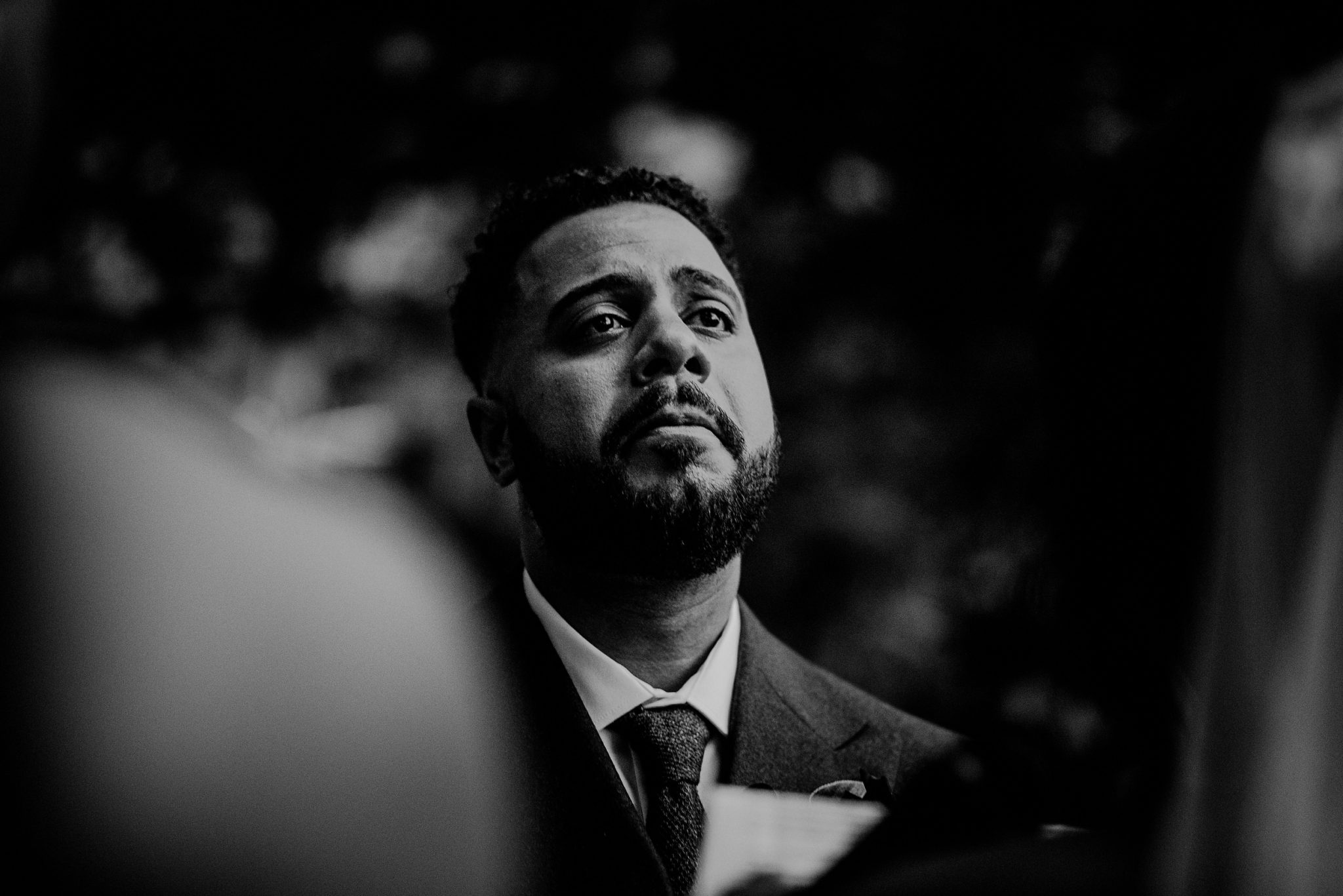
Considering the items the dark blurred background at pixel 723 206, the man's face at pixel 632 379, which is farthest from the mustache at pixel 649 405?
the dark blurred background at pixel 723 206

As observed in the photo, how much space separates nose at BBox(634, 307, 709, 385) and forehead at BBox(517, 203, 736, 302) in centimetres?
4

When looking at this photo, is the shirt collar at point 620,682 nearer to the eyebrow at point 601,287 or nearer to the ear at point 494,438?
the ear at point 494,438

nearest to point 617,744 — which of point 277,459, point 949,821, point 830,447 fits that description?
point 949,821

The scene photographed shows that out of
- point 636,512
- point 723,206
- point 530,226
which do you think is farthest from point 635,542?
point 723,206

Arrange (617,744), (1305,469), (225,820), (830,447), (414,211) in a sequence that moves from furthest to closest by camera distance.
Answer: (414,211)
(830,447)
(617,744)
(1305,469)
(225,820)

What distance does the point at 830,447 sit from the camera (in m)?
1.08

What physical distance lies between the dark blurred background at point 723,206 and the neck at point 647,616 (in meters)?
0.20

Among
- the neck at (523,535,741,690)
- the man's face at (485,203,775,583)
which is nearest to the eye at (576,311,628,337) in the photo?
the man's face at (485,203,775,583)

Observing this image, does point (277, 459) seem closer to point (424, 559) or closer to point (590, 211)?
point (424, 559)

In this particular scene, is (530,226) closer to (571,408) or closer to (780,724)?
(571,408)

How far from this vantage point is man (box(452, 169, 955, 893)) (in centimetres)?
69

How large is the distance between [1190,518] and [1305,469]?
88mm

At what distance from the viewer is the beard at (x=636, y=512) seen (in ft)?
2.28

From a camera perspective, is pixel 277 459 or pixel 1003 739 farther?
pixel 1003 739
